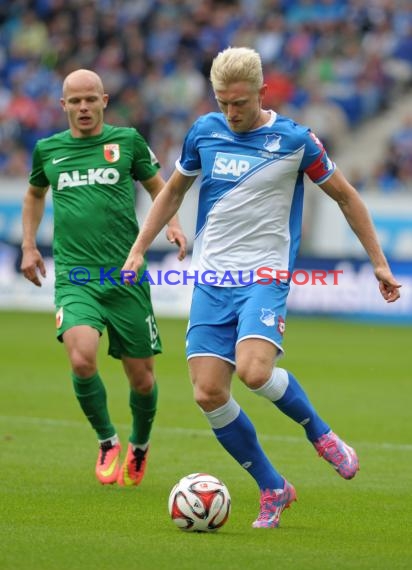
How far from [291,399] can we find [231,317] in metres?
0.54

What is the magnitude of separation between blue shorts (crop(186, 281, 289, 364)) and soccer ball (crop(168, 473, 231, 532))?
2.27 ft

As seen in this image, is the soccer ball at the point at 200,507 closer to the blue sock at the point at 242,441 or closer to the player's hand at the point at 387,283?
the blue sock at the point at 242,441

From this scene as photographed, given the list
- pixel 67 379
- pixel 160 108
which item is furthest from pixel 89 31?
pixel 67 379

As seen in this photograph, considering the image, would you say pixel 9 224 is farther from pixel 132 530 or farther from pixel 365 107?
pixel 132 530

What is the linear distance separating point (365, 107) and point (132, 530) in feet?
70.9

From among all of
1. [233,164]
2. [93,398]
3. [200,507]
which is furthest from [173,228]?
[200,507]

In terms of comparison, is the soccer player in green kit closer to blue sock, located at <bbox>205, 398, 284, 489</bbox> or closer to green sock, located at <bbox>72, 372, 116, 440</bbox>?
green sock, located at <bbox>72, 372, 116, 440</bbox>

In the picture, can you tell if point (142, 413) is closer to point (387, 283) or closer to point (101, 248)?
point (101, 248)

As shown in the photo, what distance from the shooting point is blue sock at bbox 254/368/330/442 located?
6867mm

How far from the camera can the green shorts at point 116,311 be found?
27.8 ft

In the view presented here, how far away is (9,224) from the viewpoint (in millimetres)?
25531

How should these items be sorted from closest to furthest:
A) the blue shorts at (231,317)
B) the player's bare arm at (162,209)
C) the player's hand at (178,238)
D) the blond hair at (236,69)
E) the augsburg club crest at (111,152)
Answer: the blond hair at (236,69)
the blue shorts at (231,317)
the player's bare arm at (162,209)
the player's hand at (178,238)
the augsburg club crest at (111,152)

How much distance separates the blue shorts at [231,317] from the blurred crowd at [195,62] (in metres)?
18.0

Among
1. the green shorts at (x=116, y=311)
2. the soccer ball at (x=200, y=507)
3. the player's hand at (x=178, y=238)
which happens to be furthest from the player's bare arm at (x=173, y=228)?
the soccer ball at (x=200, y=507)
